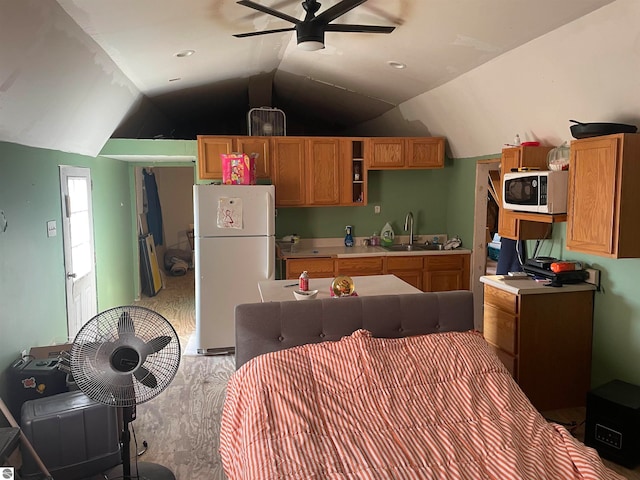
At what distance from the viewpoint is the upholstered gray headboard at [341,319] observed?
2.67 meters

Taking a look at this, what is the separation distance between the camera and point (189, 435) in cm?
321

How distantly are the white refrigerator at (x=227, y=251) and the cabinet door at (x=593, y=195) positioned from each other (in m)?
2.50

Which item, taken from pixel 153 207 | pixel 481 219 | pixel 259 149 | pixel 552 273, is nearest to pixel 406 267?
pixel 481 219

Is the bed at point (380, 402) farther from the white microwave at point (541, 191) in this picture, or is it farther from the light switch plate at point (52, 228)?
the light switch plate at point (52, 228)

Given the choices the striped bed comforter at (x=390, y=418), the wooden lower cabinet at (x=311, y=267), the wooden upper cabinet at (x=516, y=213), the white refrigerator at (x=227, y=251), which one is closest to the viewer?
the striped bed comforter at (x=390, y=418)

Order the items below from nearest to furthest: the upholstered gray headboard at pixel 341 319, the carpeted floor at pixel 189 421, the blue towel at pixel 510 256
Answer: the upholstered gray headboard at pixel 341 319
the carpeted floor at pixel 189 421
the blue towel at pixel 510 256

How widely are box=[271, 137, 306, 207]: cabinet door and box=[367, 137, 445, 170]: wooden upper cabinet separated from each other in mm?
757

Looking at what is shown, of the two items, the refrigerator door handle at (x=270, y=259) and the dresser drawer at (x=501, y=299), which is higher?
the refrigerator door handle at (x=270, y=259)

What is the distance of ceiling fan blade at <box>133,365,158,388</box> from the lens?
241cm

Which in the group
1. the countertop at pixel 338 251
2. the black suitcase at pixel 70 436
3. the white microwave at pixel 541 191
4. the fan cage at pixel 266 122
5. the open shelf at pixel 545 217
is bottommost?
the black suitcase at pixel 70 436

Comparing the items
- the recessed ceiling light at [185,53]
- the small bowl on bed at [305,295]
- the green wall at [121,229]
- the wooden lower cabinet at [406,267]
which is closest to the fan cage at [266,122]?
the green wall at [121,229]

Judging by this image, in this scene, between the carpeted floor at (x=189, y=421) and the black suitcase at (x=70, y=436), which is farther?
the carpeted floor at (x=189, y=421)

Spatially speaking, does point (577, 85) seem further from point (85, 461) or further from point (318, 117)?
point (318, 117)

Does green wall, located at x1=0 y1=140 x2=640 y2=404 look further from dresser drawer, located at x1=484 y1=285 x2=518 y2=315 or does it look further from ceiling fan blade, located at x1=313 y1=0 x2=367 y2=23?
ceiling fan blade, located at x1=313 y1=0 x2=367 y2=23
